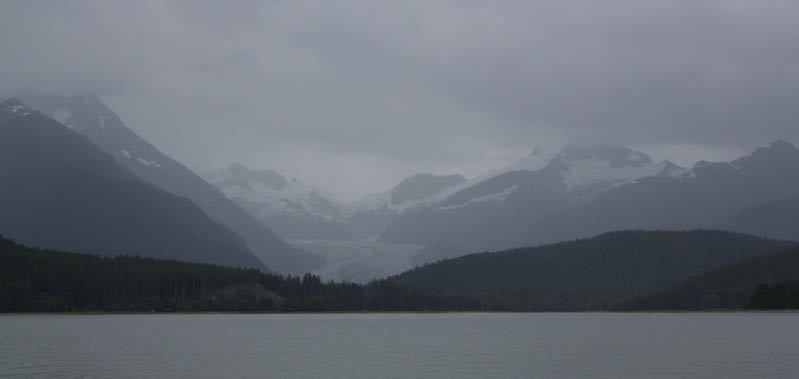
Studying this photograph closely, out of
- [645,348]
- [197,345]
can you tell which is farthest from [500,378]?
[197,345]

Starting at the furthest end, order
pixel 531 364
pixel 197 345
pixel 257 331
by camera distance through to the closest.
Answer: pixel 257 331, pixel 197 345, pixel 531 364

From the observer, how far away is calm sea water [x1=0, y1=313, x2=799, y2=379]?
85000mm

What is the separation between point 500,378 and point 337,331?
8483 centimetres

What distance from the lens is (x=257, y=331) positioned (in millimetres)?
160750

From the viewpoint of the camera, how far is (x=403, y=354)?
10831 cm

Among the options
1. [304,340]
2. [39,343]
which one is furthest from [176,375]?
[304,340]

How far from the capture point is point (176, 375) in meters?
83.0

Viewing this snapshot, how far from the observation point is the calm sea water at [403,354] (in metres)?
85.0

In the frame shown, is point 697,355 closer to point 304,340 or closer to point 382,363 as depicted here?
point 382,363

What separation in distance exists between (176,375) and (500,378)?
92.5 feet

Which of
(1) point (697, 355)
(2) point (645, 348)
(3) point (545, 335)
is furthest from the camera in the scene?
(3) point (545, 335)

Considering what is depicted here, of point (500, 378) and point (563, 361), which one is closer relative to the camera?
point (500, 378)

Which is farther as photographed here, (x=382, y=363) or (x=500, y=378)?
(x=382, y=363)

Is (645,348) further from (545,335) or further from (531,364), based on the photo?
(545,335)
